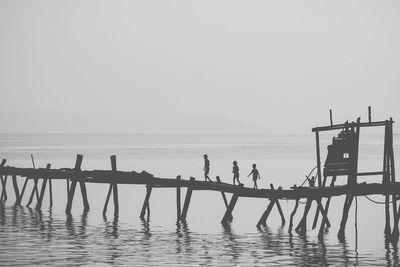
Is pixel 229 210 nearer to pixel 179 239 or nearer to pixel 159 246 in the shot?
pixel 179 239

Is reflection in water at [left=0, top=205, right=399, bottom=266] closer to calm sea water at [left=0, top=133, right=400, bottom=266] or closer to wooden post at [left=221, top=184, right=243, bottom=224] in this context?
calm sea water at [left=0, top=133, right=400, bottom=266]

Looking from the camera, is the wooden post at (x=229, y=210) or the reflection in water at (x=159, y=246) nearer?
the reflection in water at (x=159, y=246)

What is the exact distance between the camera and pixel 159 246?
91.5 feet

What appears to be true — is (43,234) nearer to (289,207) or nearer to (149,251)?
(149,251)

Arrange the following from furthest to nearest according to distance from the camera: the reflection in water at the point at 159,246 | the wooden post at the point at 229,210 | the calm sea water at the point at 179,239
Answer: the wooden post at the point at 229,210, the calm sea water at the point at 179,239, the reflection in water at the point at 159,246

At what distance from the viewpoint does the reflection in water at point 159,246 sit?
24.8 m

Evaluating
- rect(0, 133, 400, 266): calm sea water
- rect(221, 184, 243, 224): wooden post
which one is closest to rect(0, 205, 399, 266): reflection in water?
rect(0, 133, 400, 266): calm sea water

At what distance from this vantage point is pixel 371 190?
27.3m

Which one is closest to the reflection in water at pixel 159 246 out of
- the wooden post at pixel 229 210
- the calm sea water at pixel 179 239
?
the calm sea water at pixel 179 239

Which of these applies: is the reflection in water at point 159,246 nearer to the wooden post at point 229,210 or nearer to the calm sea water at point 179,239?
the calm sea water at point 179,239

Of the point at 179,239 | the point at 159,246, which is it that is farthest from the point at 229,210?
the point at 159,246

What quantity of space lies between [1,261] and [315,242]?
12368 mm

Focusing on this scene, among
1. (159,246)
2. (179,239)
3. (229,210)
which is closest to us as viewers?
(159,246)

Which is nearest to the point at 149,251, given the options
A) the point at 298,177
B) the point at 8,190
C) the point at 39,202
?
the point at 39,202
